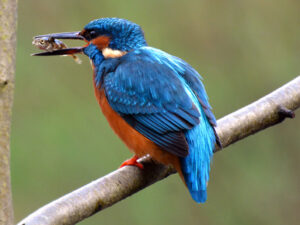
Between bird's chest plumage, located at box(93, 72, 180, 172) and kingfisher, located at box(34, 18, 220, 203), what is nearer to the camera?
kingfisher, located at box(34, 18, 220, 203)

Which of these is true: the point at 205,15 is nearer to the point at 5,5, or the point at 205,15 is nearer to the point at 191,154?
the point at 191,154

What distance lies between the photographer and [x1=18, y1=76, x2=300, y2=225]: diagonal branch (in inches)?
91.4

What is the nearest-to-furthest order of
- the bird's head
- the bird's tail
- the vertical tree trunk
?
the vertical tree trunk, the bird's tail, the bird's head

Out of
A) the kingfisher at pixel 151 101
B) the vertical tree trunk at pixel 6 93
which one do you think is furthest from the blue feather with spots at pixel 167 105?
the vertical tree trunk at pixel 6 93

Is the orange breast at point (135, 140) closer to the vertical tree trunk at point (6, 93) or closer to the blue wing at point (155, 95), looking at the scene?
the blue wing at point (155, 95)

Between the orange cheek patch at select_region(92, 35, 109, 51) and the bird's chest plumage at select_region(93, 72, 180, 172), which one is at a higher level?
the orange cheek patch at select_region(92, 35, 109, 51)

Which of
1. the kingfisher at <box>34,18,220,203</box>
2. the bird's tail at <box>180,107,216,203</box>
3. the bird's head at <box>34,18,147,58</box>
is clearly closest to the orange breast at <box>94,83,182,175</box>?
the kingfisher at <box>34,18,220,203</box>

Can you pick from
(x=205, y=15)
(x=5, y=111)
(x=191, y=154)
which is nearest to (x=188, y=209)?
(x=205, y=15)

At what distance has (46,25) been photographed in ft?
17.5

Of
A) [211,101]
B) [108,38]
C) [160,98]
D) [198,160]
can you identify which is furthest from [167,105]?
[211,101]

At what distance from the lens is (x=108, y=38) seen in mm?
3516

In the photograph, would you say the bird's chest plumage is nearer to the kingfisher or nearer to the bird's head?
the kingfisher

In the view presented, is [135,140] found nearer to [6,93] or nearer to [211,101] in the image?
[6,93]

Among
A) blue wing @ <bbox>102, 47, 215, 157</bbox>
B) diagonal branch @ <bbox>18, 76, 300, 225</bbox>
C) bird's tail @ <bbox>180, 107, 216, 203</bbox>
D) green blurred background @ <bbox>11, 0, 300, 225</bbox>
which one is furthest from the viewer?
green blurred background @ <bbox>11, 0, 300, 225</bbox>
